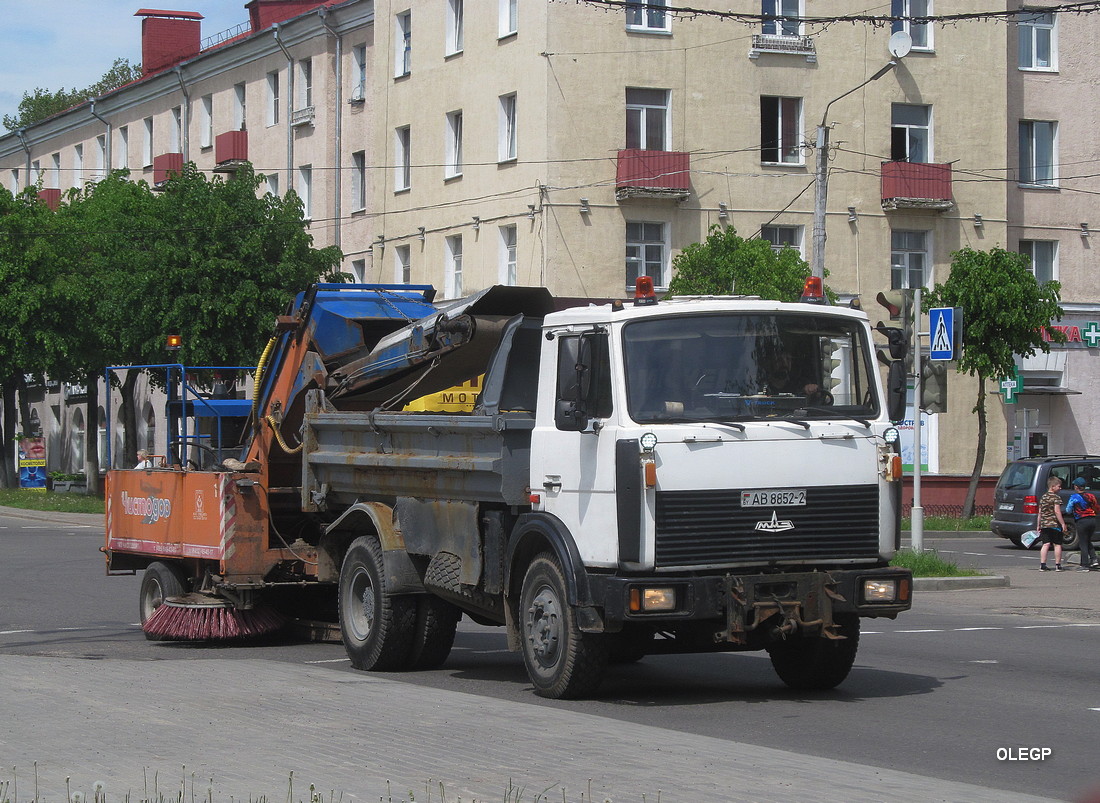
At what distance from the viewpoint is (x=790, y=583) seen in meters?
9.98

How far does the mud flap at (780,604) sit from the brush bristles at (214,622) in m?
5.61

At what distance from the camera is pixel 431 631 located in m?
12.1

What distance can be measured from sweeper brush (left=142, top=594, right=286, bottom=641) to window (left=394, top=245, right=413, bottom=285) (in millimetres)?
29523

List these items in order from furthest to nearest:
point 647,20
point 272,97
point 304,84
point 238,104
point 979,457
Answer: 1. point 238,104
2. point 272,97
3. point 304,84
4. point 647,20
5. point 979,457

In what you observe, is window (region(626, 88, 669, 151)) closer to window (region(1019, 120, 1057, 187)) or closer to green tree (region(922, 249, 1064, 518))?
green tree (region(922, 249, 1064, 518))

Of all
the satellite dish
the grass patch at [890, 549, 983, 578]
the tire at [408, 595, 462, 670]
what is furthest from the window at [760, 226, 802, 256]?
the tire at [408, 595, 462, 670]

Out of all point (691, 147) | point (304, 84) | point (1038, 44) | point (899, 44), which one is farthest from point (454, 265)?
point (1038, 44)

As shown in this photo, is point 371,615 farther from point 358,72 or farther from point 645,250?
point 358,72

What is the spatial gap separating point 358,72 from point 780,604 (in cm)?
3822

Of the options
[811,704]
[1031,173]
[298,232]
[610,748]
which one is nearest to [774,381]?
[811,704]

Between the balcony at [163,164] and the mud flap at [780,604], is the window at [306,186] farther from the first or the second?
the mud flap at [780,604]

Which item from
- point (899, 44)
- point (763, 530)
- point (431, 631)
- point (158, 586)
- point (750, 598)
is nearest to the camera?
point (750, 598)

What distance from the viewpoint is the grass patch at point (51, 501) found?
42.4 meters

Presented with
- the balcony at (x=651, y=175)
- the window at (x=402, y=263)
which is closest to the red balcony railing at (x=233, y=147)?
the window at (x=402, y=263)
